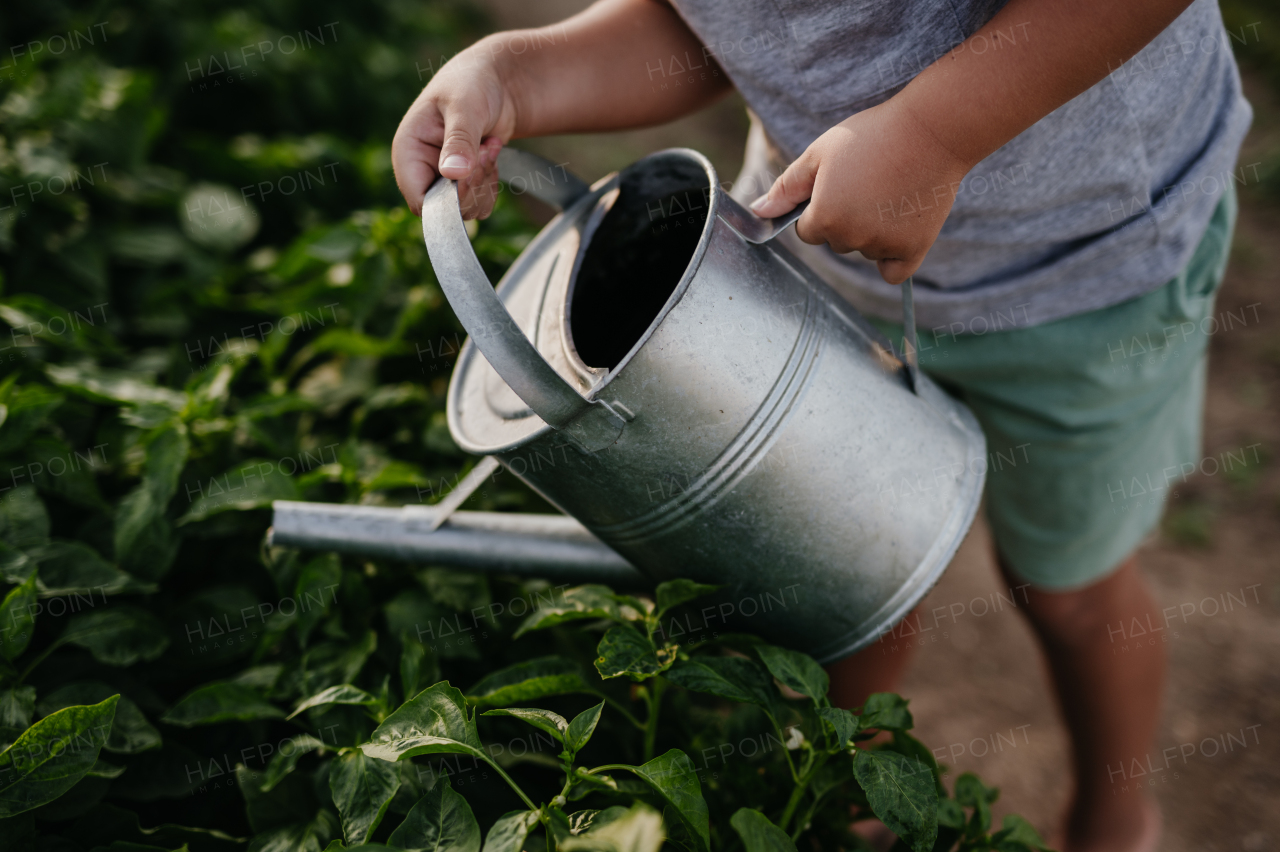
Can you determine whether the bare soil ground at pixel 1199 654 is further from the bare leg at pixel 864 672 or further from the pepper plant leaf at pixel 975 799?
the pepper plant leaf at pixel 975 799

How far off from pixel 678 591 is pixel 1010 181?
0.68 meters

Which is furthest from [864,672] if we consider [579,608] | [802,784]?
[579,608]

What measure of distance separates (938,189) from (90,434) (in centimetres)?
143

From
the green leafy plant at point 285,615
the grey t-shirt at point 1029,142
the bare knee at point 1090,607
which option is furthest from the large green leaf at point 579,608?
the bare knee at point 1090,607

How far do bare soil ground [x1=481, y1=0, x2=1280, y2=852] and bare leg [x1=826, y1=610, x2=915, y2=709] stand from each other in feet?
0.11

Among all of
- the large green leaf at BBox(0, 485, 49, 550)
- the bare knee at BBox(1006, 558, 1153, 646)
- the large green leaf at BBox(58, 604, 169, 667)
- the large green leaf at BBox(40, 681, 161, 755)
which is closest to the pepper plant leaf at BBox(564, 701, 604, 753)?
the large green leaf at BBox(40, 681, 161, 755)

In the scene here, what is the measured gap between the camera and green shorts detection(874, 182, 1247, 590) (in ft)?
3.87

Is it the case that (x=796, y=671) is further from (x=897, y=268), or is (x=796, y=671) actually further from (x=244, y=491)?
(x=244, y=491)

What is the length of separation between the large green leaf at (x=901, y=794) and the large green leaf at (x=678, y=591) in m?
0.24

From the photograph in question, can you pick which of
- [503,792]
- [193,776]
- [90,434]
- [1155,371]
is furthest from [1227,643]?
[90,434]

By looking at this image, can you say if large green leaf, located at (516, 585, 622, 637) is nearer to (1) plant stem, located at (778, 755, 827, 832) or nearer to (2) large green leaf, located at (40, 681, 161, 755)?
(1) plant stem, located at (778, 755, 827, 832)

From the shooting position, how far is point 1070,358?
118 centimetres

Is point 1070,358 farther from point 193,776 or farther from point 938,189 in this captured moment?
point 193,776

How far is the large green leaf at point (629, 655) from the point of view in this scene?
870 mm
